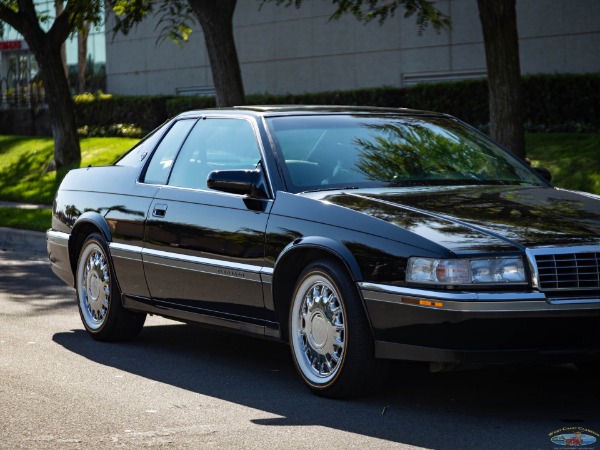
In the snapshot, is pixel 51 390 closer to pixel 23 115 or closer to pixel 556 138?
pixel 556 138

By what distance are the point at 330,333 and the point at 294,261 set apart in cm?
53

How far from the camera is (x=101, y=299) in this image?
889 centimetres

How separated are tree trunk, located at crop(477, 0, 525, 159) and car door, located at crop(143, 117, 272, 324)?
708 centimetres

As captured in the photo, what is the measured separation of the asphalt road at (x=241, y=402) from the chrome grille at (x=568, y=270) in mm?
657

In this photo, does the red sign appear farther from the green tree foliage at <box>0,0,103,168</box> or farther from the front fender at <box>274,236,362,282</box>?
the front fender at <box>274,236,362,282</box>

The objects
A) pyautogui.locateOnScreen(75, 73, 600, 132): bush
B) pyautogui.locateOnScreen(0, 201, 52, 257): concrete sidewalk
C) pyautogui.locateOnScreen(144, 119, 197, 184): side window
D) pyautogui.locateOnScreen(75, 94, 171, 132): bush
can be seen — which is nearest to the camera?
pyautogui.locateOnScreen(144, 119, 197, 184): side window

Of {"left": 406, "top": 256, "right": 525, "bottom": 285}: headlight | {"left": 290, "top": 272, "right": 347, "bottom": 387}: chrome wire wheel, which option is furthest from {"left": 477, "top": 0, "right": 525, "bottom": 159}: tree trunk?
{"left": 406, "top": 256, "right": 525, "bottom": 285}: headlight

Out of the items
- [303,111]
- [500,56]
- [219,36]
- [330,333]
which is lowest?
[330,333]

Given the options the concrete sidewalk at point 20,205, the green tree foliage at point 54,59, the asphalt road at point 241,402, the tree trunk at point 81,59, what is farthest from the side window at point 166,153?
the tree trunk at point 81,59

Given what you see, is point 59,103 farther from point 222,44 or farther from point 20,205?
point 222,44

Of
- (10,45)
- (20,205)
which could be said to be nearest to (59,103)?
(20,205)

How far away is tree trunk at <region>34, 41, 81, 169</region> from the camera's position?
2567 centimetres

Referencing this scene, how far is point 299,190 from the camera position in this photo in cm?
716

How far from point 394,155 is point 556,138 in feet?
40.6
